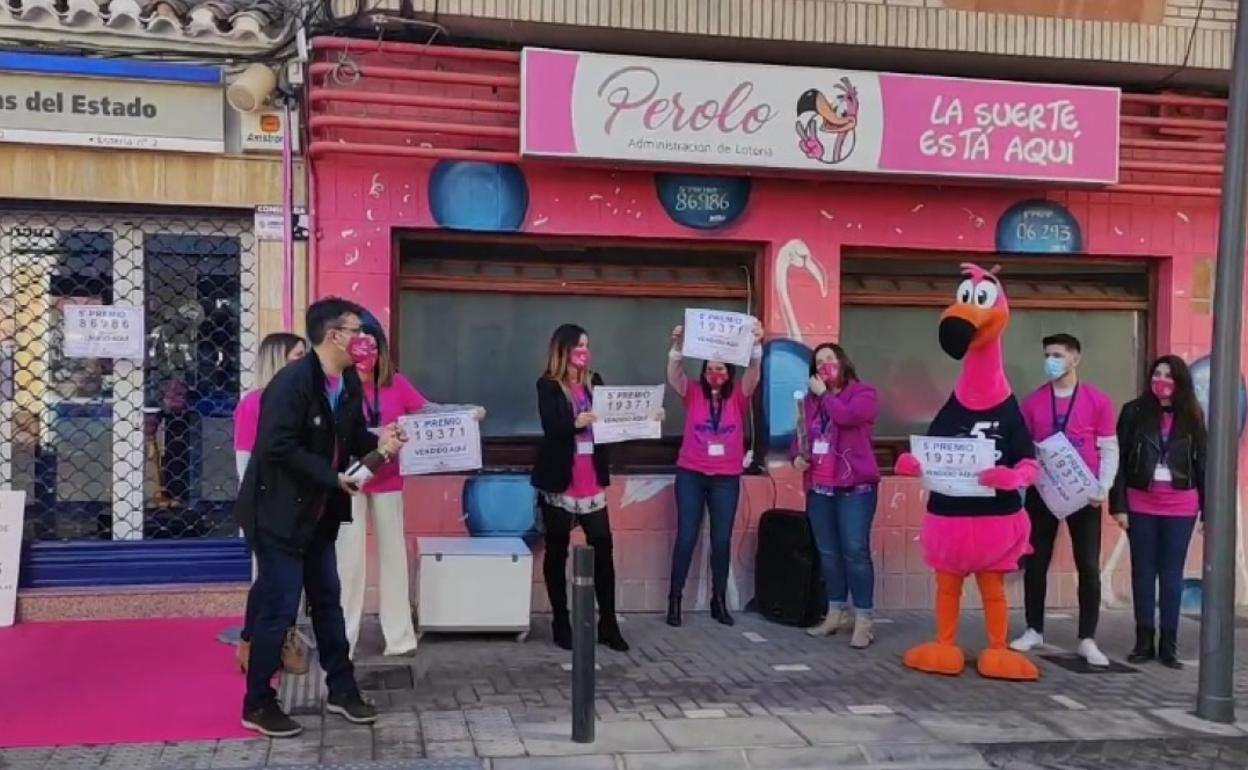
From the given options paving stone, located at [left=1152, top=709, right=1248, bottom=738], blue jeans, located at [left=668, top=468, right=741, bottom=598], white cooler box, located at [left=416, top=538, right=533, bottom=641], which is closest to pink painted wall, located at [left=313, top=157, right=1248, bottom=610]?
blue jeans, located at [left=668, top=468, right=741, bottom=598]

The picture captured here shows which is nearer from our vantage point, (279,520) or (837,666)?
(279,520)

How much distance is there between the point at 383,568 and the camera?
22.6ft

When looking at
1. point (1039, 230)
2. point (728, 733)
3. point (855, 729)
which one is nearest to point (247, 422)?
point (728, 733)

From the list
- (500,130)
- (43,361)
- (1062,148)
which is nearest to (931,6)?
(1062,148)

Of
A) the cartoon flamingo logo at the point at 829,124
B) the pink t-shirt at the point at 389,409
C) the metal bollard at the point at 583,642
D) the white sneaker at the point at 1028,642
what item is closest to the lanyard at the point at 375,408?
the pink t-shirt at the point at 389,409

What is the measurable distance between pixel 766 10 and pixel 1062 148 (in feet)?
7.70

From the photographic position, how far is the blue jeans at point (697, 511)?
7.96 metres

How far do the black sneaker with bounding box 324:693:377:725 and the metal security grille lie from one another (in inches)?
107

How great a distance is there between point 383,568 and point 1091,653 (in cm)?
439

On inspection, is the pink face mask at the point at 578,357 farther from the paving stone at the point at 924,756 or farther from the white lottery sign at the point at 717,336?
the paving stone at the point at 924,756

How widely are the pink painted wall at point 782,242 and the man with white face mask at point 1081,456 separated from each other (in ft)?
4.55

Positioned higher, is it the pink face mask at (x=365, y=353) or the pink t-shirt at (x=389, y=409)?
the pink face mask at (x=365, y=353)

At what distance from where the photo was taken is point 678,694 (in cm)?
636

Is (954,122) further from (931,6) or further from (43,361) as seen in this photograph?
(43,361)
